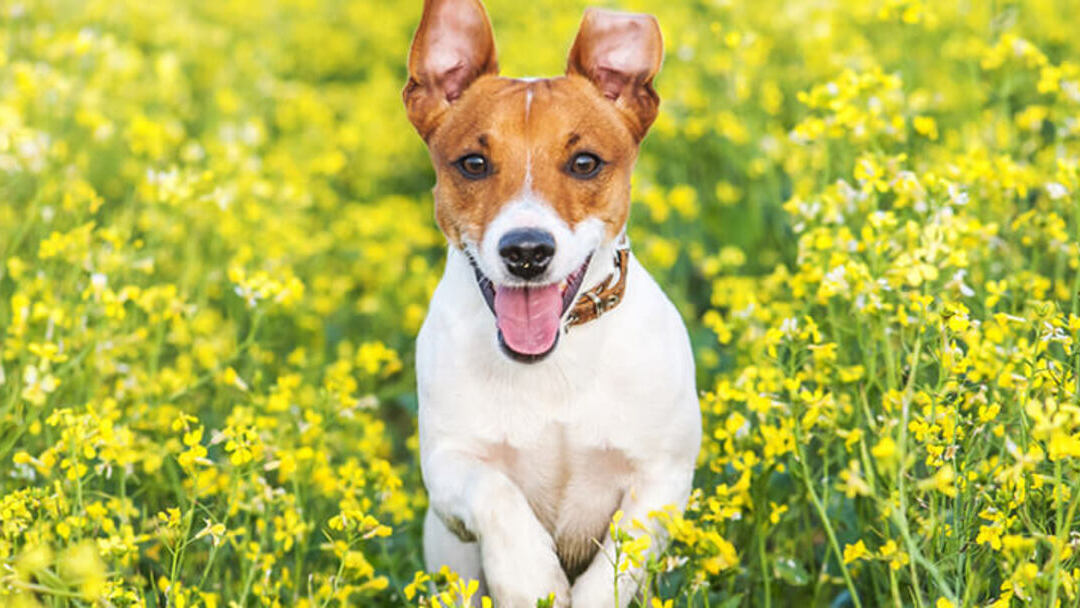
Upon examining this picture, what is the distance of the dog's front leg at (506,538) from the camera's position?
10.8 feet

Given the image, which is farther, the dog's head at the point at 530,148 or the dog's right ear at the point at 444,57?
the dog's right ear at the point at 444,57

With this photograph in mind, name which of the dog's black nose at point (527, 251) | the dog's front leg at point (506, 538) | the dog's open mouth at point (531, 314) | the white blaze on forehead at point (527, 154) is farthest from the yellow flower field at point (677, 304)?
the white blaze on forehead at point (527, 154)

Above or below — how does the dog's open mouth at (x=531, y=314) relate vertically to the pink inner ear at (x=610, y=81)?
below

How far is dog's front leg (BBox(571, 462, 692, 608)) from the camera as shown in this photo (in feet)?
11.2

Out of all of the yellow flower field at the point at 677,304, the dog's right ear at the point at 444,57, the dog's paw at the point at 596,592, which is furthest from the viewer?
the dog's right ear at the point at 444,57

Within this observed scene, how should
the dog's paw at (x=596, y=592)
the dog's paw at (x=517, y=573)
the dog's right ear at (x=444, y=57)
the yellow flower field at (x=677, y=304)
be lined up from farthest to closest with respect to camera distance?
the dog's right ear at (x=444, y=57), the dog's paw at (x=596, y=592), the dog's paw at (x=517, y=573), the yellow flower field at (x=677, y=304)

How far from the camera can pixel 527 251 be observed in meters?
3.34

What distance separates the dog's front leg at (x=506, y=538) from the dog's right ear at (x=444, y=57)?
109 cm

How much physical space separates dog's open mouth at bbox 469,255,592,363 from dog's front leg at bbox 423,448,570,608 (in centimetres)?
32

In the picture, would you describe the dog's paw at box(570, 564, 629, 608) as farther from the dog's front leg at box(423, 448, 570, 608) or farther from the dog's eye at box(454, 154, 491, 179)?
the dog's eye at box(454, 154, 491, 179)

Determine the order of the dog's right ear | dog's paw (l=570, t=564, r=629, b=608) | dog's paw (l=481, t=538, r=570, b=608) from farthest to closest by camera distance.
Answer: the dog's right ear
dog's paw (l=570, t=564, r=629, b=608)
dog's paw (l=481, t=538, r=570, b=608)

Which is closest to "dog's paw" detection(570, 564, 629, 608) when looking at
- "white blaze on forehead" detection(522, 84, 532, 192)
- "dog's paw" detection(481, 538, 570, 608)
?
"dog's paw" detection(481, 538, 570, 608)

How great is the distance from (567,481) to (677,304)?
208 centimetres

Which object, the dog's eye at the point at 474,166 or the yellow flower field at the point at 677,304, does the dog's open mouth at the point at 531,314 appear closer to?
the dog's eye at the point at 474,166
